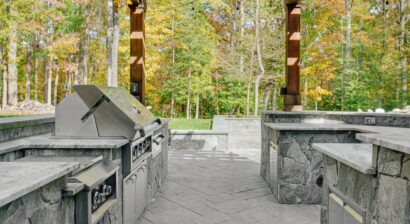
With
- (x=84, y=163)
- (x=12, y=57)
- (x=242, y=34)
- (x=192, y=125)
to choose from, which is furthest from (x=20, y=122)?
(x=242, y=34)

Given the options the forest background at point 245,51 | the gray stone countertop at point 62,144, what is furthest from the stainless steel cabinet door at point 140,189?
the forest background at point 245,51

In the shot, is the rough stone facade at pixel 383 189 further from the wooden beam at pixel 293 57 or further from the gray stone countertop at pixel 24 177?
the wooden beam at pixel 293 57

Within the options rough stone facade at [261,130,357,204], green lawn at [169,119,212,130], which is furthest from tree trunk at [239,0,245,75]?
rough stone facade at [261,130,357,204]

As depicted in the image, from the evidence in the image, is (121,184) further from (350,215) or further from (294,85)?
(294,85)

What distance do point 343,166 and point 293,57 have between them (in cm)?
381

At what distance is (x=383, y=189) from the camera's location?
175cm

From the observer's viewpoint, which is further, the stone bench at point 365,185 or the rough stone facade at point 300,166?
the rough stone facade at point 300,166

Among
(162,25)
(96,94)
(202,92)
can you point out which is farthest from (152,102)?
(96,94)

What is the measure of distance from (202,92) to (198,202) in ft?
42.7

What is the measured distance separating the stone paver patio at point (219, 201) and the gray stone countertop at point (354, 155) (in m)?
1.51

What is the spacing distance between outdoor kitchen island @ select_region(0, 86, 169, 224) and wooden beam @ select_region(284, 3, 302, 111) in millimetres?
3246

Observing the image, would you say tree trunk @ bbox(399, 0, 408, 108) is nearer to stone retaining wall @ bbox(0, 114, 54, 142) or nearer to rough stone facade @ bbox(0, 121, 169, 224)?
rough stone facade @ bbox(0, 121, 169, 224)

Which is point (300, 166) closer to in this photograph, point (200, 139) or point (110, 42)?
point (200, 139)

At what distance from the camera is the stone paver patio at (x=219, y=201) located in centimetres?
390
